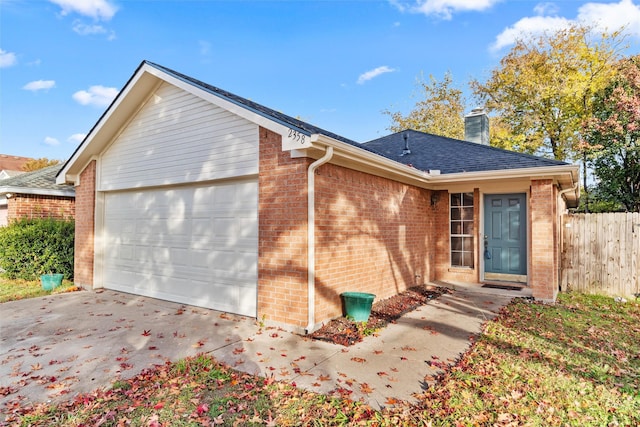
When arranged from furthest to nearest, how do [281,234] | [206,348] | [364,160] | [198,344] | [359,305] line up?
[364,160]
[359,305]
[281,234]
[198,344]
[206,348]

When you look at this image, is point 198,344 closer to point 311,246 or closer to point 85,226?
point 311,246

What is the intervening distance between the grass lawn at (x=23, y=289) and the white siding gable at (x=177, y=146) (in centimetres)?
272

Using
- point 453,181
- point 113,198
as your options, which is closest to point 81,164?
point 113,198

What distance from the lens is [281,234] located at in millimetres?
5273

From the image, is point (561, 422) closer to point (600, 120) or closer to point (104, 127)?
point (104, 127)

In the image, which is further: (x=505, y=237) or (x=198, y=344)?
(x=505, y=237)

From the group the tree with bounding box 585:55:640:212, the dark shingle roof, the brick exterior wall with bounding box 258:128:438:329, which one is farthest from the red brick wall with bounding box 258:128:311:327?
the tree with bounding box 585:55:640:212

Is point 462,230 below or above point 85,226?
below

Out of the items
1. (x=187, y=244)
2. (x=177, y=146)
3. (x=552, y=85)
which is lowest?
(x=187, y=244)

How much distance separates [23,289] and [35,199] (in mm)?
3697

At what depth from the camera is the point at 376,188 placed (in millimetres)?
6781

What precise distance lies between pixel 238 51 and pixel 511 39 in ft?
52.9

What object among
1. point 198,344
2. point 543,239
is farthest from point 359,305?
point 543,239

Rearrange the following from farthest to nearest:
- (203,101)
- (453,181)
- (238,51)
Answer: (238,51)
(453,181)
(203,101)
